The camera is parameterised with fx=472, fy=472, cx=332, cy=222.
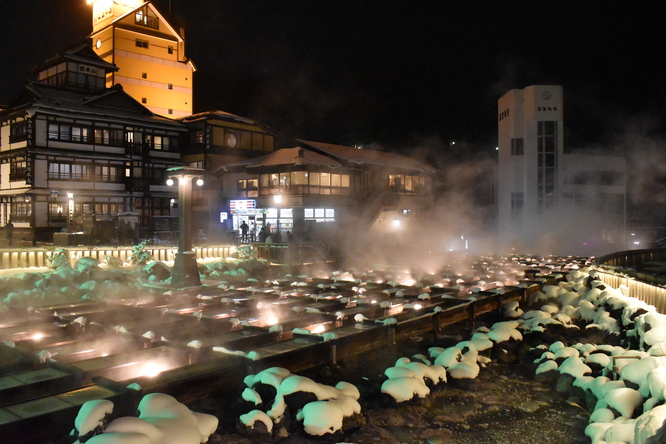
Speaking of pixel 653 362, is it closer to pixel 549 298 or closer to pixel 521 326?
pixel 521 326

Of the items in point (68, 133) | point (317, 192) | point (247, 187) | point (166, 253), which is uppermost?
point (68, 133)

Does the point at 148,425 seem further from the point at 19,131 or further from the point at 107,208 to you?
the point at 19,131

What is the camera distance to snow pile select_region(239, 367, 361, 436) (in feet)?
17.0

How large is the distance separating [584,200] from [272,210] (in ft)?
67.1

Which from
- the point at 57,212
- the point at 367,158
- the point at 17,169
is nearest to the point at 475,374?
the point at 367,158

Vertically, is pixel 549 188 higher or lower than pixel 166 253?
higher

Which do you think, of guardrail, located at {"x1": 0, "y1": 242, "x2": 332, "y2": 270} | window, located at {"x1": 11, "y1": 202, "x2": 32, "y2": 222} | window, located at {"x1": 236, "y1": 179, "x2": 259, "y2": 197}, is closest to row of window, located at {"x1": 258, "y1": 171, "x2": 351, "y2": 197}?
window, located at {"x1": 236, "y1": 179, "x2": 259, "y2": 197}

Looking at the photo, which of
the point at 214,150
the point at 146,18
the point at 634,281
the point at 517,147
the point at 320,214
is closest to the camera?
the point at 634,281

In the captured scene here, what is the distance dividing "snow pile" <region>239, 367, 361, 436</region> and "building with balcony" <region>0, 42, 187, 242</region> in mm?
20141

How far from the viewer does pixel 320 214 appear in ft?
98.7

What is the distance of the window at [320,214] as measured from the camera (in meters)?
29.7

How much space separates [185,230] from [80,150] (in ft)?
69.8

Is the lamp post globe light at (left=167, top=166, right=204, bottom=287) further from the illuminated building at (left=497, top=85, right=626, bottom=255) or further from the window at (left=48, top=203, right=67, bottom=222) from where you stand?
the illuminated building at (left=497, top=85, right=626, bottom=255)

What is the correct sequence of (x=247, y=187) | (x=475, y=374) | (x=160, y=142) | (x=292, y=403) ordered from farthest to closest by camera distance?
1. (x=160, y=142)
2. (x=247, y=187)
3. (x=475, y=374)
4. (x=292, y=403)
